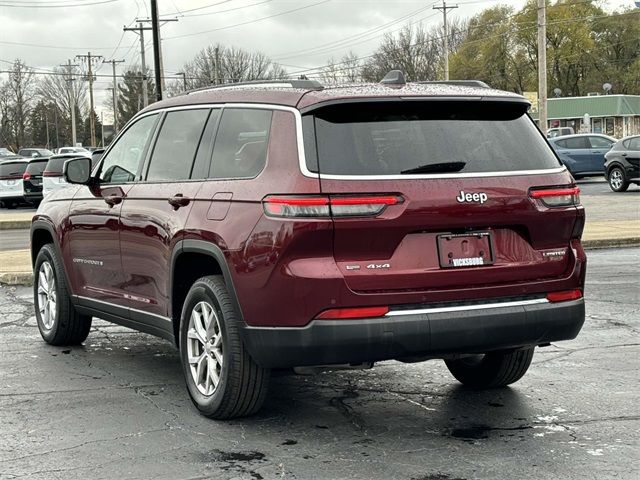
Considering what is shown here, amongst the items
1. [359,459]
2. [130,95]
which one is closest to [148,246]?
[359,459]

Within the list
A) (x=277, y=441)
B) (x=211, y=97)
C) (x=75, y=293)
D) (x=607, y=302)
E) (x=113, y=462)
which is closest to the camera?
(x=113, y=462)

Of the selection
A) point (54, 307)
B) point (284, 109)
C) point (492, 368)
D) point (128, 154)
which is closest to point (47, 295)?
point (54, 307)

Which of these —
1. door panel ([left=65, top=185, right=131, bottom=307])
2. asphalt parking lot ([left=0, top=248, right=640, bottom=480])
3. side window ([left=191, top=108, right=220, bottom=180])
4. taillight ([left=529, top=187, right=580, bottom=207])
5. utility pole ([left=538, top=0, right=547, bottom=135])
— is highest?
utility pole ([left=538, top=0, right=547, bottom=135])

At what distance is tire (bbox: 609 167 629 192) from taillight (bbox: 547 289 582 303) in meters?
23.2

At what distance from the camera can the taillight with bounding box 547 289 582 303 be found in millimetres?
5262

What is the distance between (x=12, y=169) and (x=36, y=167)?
1.24 m

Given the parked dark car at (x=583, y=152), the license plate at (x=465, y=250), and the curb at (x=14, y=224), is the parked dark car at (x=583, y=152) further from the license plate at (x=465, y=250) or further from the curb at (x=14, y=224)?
the license plate at (x=465, y=250)

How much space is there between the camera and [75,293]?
7453mm

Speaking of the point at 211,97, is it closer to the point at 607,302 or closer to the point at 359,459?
the point at 359,459

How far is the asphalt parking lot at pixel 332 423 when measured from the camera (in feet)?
15.2

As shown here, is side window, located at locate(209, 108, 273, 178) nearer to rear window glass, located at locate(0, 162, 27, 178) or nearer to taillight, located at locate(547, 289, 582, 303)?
taillight, located at locate(547, 289, 582, 303)

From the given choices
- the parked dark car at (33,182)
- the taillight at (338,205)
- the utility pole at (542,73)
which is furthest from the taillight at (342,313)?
the utility pole at (542,73)

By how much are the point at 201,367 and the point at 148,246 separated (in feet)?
3.13

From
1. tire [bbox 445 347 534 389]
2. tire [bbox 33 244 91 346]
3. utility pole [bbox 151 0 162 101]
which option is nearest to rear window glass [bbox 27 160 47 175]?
utility pole [bbox 151 0 162 101]
